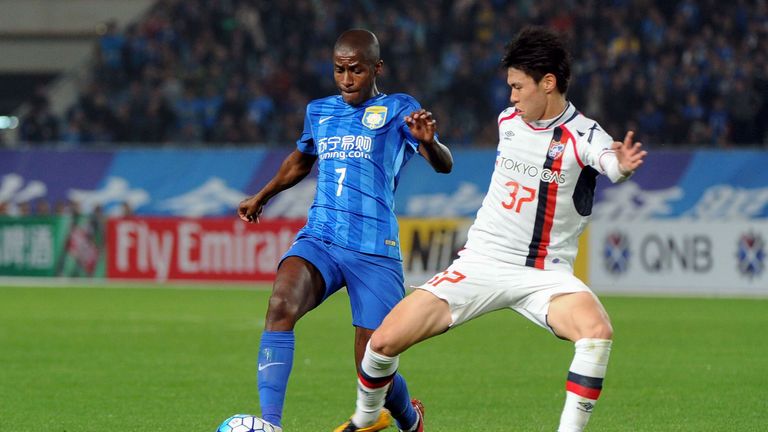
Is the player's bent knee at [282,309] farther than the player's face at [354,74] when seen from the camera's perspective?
No

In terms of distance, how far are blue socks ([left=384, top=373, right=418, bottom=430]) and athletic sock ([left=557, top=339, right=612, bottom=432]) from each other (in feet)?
4.35

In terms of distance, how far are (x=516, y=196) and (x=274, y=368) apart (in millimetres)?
1471

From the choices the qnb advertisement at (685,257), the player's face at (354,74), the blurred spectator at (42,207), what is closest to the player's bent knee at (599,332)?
the player's face at (354,74)

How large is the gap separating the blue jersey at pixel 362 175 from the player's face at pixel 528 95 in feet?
2.91

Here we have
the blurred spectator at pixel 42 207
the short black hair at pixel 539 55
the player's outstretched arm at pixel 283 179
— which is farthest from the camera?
the blurred spectator at pixel 42 207

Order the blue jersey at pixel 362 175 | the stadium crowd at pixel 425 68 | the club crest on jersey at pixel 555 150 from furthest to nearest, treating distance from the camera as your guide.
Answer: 1. the stadium crowd at pixel 425 68
2. the blue jersey at pixel 362 175
3. the club crest on jersey at pixel 555 150

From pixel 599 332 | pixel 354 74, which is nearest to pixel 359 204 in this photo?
pixel 354 74

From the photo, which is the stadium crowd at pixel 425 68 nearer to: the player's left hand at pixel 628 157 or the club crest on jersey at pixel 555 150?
the club crest on jersey at pixel 555 150

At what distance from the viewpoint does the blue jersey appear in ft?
22.6

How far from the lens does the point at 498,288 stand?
20.0ft

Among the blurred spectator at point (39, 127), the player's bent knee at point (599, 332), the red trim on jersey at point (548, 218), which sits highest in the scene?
the red trim on jersey at point (548, 218)

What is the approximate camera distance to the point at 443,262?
21609 mm

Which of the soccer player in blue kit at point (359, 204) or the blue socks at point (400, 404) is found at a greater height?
the soccer player in blue kit at point (359, 204)

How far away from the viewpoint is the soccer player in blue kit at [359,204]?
22.2 ft
